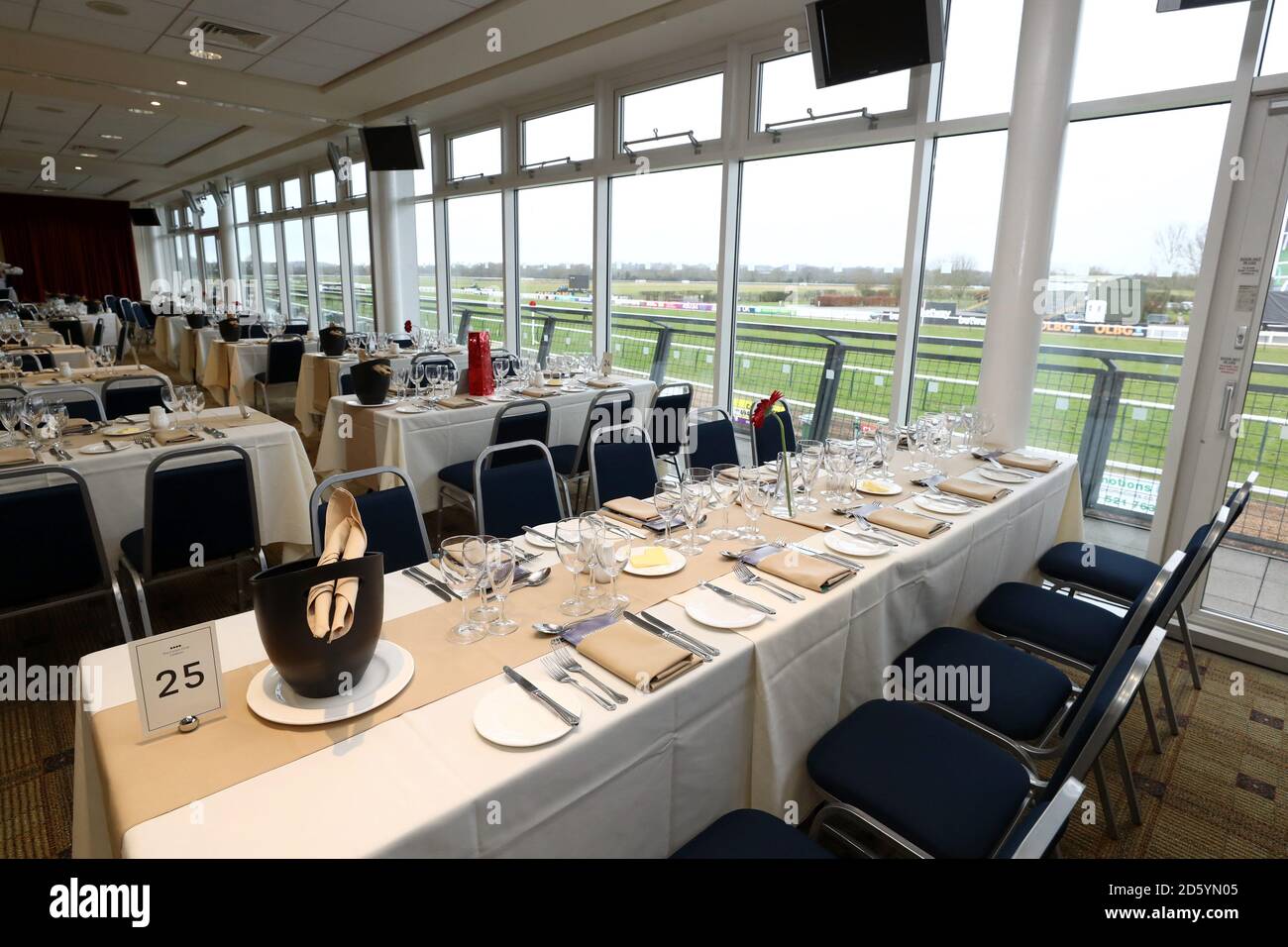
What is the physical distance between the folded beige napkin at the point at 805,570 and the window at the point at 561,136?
565cm

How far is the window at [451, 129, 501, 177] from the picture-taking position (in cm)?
792

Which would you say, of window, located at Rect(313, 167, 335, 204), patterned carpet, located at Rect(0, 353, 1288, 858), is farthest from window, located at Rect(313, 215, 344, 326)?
patterned carpet, located at Rect(0, 353, 1288, 858)

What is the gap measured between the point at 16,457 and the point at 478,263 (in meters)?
6.11

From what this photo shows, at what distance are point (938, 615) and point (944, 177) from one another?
318 cm

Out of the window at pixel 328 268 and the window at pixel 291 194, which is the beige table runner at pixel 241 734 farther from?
the window at pixel 291 194

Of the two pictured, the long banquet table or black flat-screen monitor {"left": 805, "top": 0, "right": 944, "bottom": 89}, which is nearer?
the long banquet table

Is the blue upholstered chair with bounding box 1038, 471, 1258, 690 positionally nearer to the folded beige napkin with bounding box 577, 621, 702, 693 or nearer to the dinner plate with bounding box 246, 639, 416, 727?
the folded beige napkin with bounding box 577, 621, 702, 693

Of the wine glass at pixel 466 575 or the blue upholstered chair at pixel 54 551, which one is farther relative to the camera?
the blue upholstered chair at pixel 54 551

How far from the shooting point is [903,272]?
15.1ft

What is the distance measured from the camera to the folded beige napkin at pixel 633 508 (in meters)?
2.49

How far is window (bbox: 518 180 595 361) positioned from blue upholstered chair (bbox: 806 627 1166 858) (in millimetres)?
5687

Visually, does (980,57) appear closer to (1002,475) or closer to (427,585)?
(1002,475)

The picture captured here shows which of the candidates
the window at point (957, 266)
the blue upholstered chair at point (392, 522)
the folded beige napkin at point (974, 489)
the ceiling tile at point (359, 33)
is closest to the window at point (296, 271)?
the ceiling tile at point (359, 33)
